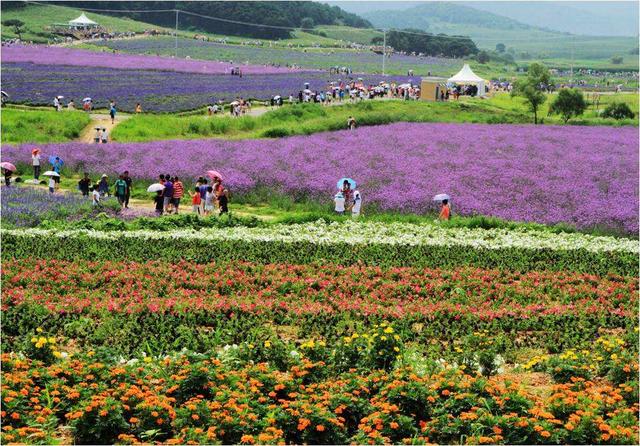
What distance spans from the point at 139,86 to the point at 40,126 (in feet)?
72.8

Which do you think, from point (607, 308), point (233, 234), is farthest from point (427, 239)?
point (607, 308)

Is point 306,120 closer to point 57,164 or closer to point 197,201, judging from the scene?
point 57,164

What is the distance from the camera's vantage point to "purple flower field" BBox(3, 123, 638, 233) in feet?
108

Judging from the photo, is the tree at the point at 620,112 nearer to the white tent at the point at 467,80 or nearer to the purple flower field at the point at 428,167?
the white tent at the point at 467,80

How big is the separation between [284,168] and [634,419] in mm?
26143

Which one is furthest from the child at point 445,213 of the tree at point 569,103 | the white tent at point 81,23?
the white tent at point 81,23

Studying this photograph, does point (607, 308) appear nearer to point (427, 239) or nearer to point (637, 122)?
point (427, 239)

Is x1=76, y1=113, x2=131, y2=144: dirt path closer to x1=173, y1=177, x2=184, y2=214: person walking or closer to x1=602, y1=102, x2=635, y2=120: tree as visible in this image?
x1=173, y1=177, x2=184, y2=214: person walking

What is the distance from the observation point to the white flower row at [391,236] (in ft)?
84.4

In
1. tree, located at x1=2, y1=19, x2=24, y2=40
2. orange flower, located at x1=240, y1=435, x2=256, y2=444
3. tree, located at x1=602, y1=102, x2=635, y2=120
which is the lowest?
orange flower, located at x1=240, y1=435, x2=256, y2=444

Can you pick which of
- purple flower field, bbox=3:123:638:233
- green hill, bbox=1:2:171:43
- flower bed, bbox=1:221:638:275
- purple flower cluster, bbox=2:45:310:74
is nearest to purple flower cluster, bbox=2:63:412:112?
purple flower cluster, bbox=2:45:310:74

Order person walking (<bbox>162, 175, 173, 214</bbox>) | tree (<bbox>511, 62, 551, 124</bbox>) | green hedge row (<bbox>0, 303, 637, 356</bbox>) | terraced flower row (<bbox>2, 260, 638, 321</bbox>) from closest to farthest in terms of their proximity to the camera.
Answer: green hedge row (<bbox>0, 303, 637, 356</bbox>), terraced flower row (<bbox>2, 260, 638, 321</bbox>), person walking (<bbox>162, 175, 173, 214</bbox>), tree (<bbox>511, 62, 551, 124</bbox>)

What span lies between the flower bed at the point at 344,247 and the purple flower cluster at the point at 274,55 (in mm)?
86434

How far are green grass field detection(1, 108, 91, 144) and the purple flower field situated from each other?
6.32 metres
